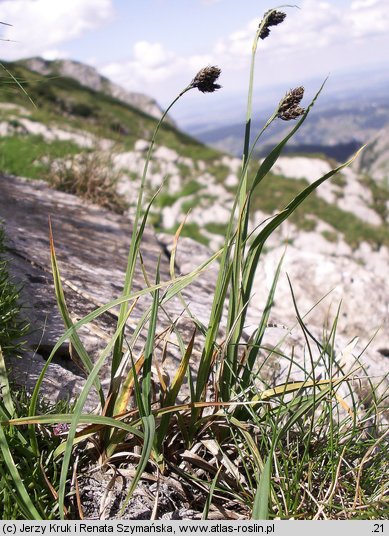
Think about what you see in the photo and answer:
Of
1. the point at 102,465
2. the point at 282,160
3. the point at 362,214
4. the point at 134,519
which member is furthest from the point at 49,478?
the point at 282,160

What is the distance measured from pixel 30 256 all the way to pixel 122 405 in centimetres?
187

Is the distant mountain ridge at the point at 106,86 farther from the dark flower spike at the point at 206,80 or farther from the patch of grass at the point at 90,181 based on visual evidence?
the dark flower spike at the point at 206,80

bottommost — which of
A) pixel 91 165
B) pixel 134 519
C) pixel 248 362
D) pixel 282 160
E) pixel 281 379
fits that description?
pixel 134 519

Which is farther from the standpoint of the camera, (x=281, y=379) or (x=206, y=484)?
(x=281, y=379)

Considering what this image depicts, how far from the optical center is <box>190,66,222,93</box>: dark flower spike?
6.22 ft

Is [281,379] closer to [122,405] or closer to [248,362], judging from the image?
[248,362]

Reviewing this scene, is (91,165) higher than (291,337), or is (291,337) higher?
(91,165)

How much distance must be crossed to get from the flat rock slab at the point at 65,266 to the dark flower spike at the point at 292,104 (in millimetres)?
1445

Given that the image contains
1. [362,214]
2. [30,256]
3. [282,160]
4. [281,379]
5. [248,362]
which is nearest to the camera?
[248,362]

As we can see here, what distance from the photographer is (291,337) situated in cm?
409

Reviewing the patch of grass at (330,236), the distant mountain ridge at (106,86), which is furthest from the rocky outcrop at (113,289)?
the distant mountain ridge at (106,86)

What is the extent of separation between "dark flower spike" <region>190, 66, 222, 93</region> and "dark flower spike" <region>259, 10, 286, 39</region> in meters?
0.36

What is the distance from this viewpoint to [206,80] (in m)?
1.90
